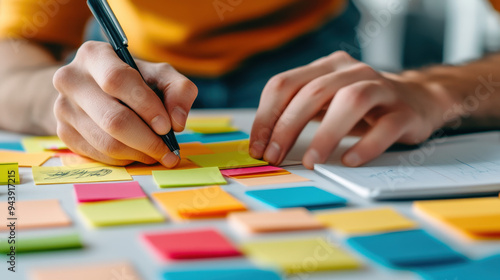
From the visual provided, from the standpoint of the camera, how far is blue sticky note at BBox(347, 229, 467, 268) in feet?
1.09

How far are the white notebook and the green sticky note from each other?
0.09 metres

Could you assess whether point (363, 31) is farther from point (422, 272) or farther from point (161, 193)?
point (422, 272)

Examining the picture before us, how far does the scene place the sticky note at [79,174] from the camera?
551mm

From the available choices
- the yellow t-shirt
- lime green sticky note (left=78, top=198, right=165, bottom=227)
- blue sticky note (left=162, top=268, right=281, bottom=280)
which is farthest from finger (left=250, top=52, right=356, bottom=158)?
the yellow t-shirt

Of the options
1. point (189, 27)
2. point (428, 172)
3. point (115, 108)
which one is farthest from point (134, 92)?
point (189, 27)

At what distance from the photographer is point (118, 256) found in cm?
34

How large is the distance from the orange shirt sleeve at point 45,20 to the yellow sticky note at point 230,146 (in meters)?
0.68

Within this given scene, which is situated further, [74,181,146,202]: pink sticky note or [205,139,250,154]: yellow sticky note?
[205,139,250,154]: yellow sticky note

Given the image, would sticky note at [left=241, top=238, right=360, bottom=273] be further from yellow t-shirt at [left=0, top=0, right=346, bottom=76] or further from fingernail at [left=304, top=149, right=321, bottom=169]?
yellow t-shirt at [left=0, top=0, right=346, bottom=76]

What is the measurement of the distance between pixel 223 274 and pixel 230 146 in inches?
17.3

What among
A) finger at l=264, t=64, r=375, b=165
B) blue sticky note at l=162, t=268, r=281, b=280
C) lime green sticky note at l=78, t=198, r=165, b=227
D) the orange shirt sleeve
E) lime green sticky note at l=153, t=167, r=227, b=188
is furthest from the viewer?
the orange shirt sleeve

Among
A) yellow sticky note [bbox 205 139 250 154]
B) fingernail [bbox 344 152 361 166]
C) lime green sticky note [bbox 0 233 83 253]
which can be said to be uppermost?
lime green sticky note [bbox 0 233 83 253]

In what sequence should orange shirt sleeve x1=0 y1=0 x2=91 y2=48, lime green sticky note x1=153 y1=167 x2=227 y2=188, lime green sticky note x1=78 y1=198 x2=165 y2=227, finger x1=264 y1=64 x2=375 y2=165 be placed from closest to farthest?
lime green sticky note x1=78 y1=198 x2=165 y2=227
lime green sticky note x1=153 y1=167 x2=227 y2=188
finger x1=264 y1=64 x2=375 y2=165
orange shirt sleeve x1=0 y1=0 x2=91 y2=48

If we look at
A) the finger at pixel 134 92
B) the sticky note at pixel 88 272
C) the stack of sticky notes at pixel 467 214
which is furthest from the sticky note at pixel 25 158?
the stack of sticky notes at pixel 467 214
